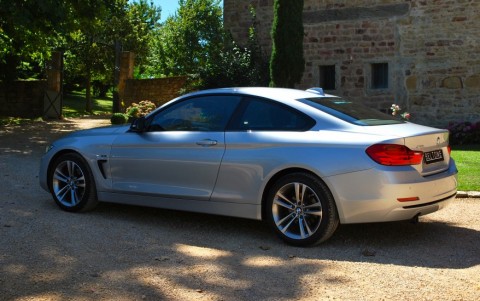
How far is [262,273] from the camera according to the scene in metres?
5.38

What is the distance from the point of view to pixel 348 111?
6812mm

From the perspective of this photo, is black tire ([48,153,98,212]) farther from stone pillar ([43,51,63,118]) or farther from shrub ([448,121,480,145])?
stone pillar ([43,51,63,118])

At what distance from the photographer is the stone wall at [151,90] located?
26.4 meters

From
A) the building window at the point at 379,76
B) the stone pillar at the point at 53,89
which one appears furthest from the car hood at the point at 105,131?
the stone pillar at the point at 53,89

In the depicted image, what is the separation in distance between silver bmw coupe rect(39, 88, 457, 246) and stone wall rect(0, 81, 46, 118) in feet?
71.9

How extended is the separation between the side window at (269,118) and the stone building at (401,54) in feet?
41.5

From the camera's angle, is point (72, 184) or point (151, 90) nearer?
point (72, 184)

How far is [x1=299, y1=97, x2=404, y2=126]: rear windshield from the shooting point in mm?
6557

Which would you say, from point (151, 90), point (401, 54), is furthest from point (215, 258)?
point (151, 90)

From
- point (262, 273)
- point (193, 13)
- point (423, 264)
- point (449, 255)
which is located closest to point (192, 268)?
point (262, 273)

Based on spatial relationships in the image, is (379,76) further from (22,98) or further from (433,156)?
(22,98)

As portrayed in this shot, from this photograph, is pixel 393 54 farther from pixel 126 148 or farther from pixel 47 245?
pixel 47 245

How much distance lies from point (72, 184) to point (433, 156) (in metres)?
4.06

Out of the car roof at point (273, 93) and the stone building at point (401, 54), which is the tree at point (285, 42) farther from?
the car roof at point (273, 93)
